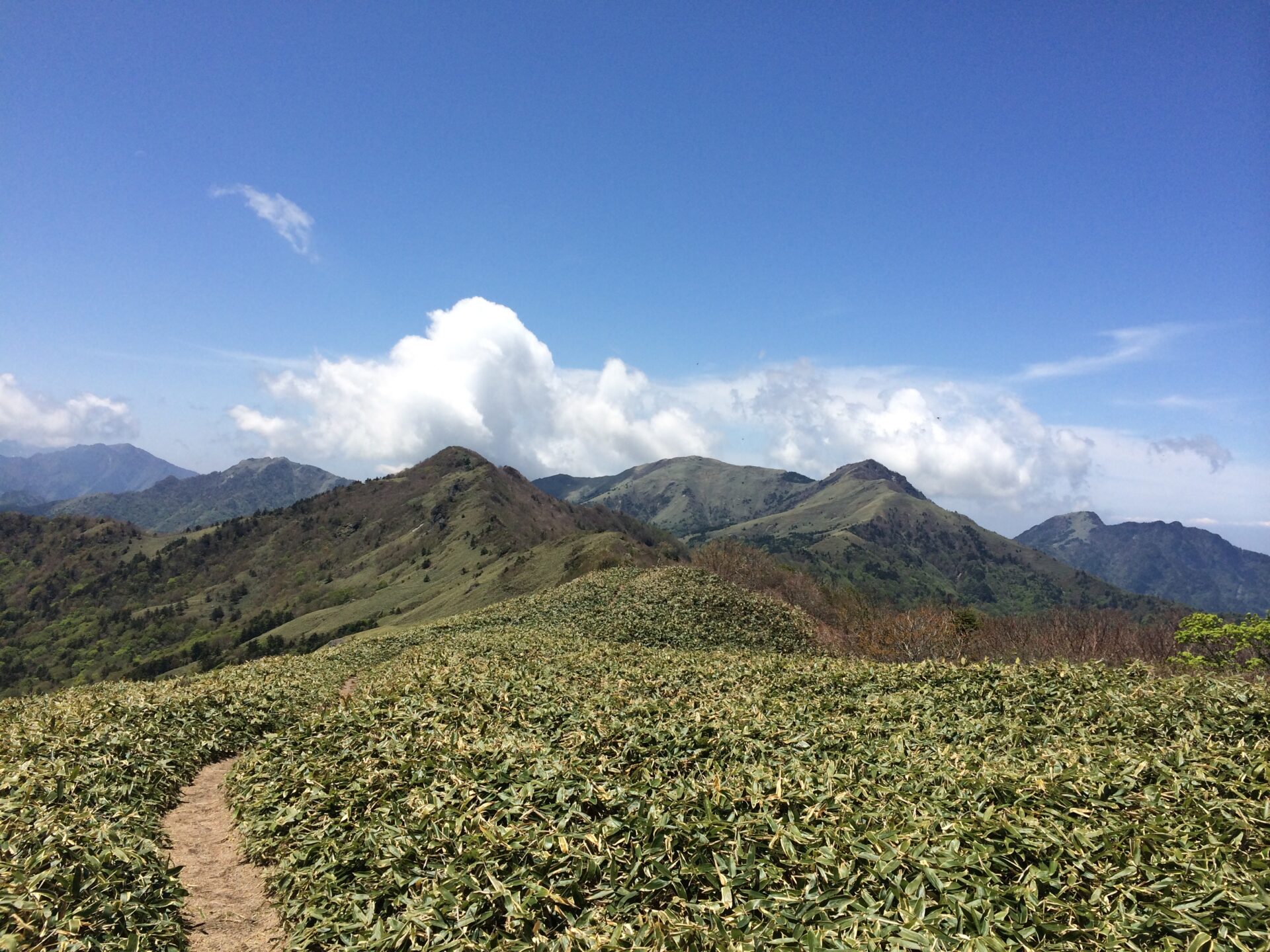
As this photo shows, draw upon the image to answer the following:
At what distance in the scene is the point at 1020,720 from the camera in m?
13.8

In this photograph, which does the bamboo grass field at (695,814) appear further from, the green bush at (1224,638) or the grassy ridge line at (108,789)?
the green bush at (1224,638)

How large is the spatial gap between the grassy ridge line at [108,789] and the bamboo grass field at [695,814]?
0.21 feet

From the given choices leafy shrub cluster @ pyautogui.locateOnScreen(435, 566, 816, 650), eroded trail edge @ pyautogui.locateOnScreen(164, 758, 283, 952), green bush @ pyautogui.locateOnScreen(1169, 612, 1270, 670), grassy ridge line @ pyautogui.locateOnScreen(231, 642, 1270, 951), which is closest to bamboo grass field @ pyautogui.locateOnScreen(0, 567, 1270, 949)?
grassy ridge line @ pyautogui.locateOnScreen(231, 642, 1270, 951)

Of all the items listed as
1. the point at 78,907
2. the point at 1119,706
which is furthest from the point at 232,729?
the point at 1119,706

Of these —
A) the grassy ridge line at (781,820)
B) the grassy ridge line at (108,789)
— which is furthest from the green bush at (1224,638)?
the grassy ridge line at (108,789)

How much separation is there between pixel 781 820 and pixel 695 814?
1288 mm

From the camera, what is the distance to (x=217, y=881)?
11664 mm

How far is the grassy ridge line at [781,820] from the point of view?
7078 millimetres

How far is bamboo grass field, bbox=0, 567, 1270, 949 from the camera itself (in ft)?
23.7

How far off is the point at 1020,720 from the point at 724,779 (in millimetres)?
8134

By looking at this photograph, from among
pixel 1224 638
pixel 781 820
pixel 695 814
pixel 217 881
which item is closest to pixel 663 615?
pixel 217 881

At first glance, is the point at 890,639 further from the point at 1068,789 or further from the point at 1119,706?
the point at 1068,789

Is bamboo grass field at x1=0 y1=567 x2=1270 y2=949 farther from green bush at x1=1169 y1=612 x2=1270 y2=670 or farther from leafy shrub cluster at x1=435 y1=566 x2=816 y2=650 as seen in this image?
green bush at x1=1169 y1=612 x2=1270 y2=670

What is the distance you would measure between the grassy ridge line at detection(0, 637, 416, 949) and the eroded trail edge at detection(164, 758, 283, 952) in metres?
0.57
